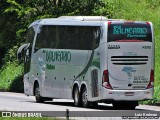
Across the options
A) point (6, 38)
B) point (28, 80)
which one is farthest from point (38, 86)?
point (6, 38)

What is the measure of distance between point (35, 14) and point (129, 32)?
17.9m

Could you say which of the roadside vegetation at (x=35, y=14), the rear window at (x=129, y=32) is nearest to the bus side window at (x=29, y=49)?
the rear window at (x=129, y=32)

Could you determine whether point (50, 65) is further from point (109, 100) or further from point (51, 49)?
point (109, 100)

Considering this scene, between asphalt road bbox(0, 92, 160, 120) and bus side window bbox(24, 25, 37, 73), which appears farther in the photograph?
bus side window bbox(24, 25, 37, 73)

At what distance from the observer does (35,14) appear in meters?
46.1

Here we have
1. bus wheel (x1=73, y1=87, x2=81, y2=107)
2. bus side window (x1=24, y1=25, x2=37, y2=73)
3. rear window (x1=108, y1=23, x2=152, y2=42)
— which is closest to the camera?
rear window (x1=108, y1=23, x2=152, y2=42)

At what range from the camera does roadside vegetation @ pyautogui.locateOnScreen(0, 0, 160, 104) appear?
46.2m

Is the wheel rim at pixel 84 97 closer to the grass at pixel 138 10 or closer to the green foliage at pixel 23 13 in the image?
the green foliage at pixel 23 13

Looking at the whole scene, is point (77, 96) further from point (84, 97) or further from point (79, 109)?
point (79, 109)

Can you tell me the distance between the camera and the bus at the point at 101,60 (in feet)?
93.9

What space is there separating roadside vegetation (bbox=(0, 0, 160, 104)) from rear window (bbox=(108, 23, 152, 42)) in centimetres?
1272

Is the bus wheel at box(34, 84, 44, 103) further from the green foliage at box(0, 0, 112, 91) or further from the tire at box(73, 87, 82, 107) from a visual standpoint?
the green foliage at box(0, 0, 112, 91)

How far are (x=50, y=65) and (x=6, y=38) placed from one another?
57.6ft

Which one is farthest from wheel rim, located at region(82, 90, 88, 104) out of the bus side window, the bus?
the bus side window
